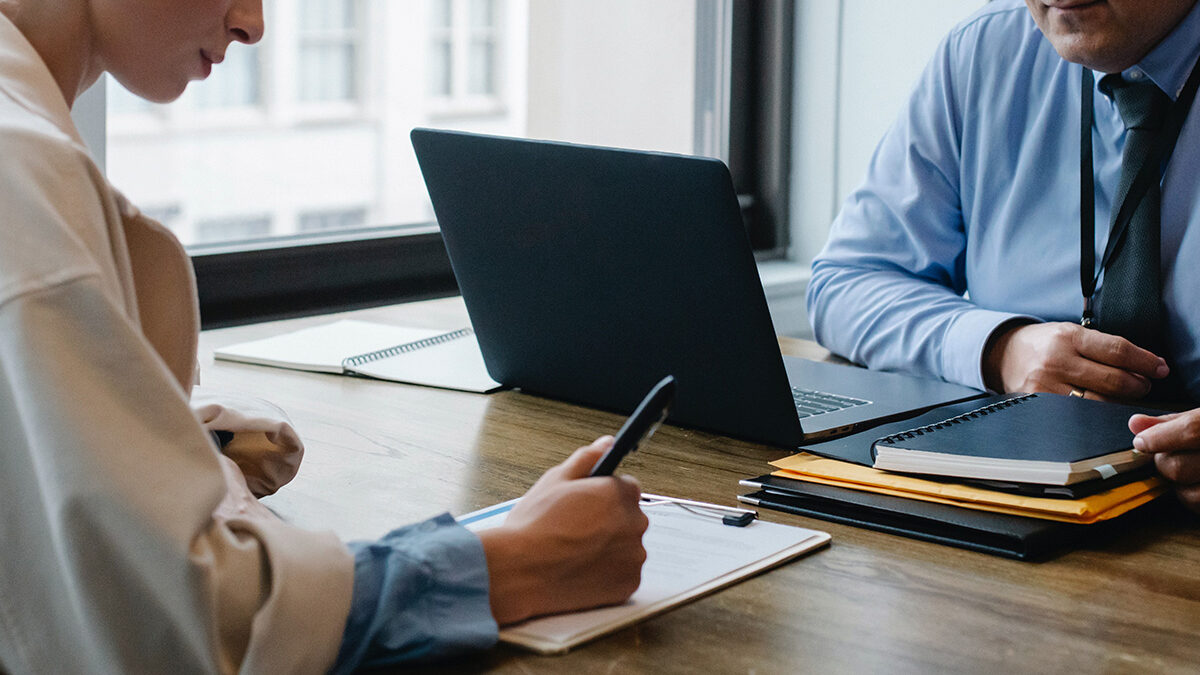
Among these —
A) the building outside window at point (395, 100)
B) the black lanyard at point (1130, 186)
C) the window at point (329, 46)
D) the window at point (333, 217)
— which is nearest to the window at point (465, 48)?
the building outside window at point (395, 100)

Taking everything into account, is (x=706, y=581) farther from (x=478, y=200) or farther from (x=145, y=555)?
(x=478, y=200)

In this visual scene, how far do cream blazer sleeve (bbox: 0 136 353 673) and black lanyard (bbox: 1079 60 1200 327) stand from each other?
1.16 m

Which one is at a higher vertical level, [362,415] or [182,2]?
[182,2]

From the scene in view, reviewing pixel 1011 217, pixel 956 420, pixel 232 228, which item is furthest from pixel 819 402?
pixel 232 228

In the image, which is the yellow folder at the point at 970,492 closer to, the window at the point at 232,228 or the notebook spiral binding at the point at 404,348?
the notebook spiral binding at the point at 404,348

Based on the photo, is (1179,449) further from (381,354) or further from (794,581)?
(381,354)

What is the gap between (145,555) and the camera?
0.65 m

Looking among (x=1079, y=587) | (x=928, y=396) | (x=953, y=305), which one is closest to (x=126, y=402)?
(x=1079, y=587)

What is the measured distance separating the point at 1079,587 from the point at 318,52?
9.16 feet

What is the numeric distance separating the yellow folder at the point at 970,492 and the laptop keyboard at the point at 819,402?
174mm

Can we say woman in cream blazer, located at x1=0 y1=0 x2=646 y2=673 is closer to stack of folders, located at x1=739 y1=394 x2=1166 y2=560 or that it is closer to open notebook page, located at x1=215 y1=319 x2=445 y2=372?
stack of folders, located at x1=739 y1=394 x2=1166 y2=560

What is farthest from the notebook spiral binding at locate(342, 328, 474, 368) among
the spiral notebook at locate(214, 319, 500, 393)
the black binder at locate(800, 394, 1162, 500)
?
the black binder at locate(800, 394, 1162, 500)

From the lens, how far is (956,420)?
114 cm

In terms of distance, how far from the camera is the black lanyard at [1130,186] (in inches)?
59.3
